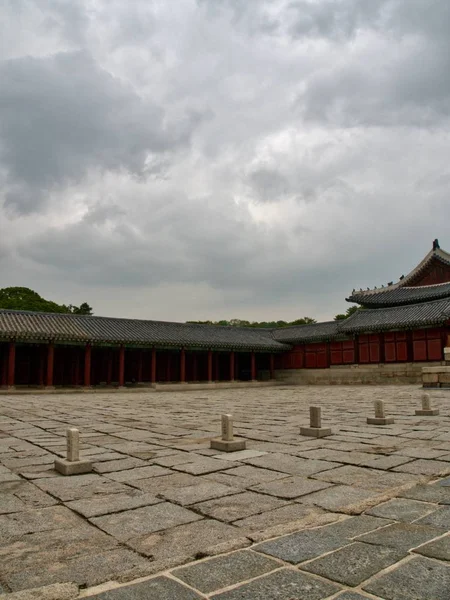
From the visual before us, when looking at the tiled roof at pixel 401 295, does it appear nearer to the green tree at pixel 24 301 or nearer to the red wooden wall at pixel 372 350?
the red wooden wall at pixel 372 350

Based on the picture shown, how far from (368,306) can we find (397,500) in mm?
34873

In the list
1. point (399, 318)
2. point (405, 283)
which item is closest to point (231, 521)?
point (399, 318)

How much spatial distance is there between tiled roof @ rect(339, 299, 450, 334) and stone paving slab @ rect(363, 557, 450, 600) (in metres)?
25.0

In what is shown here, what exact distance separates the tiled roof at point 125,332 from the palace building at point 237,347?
0.06 metres

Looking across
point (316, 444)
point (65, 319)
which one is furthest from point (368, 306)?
point (316, 444)

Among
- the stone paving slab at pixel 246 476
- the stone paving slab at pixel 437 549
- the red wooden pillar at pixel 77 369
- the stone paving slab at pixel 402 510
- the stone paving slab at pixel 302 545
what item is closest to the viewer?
the stone paving slab at pixel 437 549

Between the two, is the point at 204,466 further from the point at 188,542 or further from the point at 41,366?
the point at 41,366

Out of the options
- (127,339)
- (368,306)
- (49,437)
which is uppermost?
(368,306)

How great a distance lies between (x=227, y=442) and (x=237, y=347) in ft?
85.2

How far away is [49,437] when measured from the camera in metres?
8.55

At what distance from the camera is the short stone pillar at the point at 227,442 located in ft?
22.3

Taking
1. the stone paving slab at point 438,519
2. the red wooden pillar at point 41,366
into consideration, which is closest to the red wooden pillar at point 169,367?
the red wooden pillar at point 41,366

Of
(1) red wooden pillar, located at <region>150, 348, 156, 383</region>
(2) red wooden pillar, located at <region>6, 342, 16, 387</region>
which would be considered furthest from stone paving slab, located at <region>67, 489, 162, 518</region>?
(1) red wooden pillar, located at <region>150, 348, 156, 383</region>

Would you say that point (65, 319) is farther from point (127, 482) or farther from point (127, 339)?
point (127, 482)
